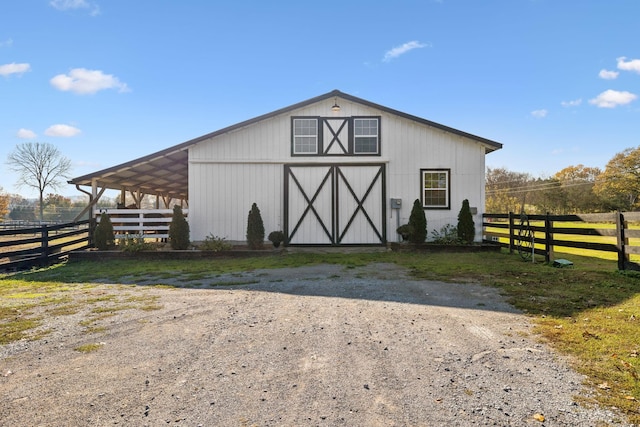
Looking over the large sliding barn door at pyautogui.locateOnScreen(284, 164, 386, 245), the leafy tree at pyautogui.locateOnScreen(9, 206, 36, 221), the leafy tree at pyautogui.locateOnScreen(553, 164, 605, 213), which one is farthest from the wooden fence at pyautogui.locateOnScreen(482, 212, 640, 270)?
the leafy tree at pyautogui.locateOnScreen(9, 206, 36, 221)

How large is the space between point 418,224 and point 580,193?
129 feet

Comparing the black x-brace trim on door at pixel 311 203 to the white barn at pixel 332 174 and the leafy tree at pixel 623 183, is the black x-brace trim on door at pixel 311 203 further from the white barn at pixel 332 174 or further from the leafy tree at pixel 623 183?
the leafy tree at pixel 623 183

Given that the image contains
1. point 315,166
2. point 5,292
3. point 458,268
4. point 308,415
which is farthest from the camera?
point 315,166

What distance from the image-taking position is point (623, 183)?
3647 centimetres

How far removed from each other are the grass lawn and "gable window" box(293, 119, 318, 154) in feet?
13.2

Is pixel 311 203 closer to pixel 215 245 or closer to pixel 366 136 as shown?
pixel 366 136

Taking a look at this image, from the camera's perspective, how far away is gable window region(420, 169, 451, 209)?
13.2m

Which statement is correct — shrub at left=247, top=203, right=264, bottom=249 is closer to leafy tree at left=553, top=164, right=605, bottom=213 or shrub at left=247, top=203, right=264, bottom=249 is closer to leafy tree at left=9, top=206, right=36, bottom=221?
leafy tree at left=553, top=164, right=605, bottom=213

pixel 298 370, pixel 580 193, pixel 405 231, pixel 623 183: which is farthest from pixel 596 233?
pixel 580 193

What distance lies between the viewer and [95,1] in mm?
10227

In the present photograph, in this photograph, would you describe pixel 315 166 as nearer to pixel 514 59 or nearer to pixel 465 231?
pixel 465 231

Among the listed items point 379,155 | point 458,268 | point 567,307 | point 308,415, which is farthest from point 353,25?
point 308,415

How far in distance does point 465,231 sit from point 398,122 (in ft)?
15.2

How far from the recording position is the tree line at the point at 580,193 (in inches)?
1468
